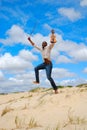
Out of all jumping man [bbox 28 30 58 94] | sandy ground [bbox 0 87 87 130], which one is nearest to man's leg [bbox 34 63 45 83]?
jumping man [bbox 28 30 58 94]

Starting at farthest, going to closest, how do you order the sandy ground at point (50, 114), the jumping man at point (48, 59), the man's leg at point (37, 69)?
the man's leg at point (37, 69)
the jumping man at point (48, 59)
the sandy ground at point (50, 114)

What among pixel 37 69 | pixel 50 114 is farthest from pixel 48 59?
pixel 50 114

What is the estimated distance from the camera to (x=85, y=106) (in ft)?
30.1

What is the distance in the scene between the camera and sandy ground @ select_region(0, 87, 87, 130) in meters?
7.39

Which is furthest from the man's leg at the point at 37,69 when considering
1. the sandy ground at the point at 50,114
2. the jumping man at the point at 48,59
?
the sandy ground at the point at 50,114

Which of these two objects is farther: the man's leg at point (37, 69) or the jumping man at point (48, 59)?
the man's leg at point (37, 69)

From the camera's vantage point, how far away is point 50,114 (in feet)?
28.5

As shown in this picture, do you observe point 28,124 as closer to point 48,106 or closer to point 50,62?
point 48,106

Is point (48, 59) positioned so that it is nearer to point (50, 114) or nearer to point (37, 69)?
point (37, 69)

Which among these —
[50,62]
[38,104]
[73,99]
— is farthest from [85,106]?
[50,62]

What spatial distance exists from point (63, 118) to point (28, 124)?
2.97 feet

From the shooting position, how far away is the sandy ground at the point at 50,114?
7.39 m

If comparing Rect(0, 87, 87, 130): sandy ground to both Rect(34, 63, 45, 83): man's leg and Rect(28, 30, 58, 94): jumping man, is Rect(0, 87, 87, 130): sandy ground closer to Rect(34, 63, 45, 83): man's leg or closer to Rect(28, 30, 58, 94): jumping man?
Rect(28, 30, 58, 94): jumping man

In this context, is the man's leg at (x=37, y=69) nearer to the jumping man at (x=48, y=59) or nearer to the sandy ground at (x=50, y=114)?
the jumping man at (x=48, y=59)
